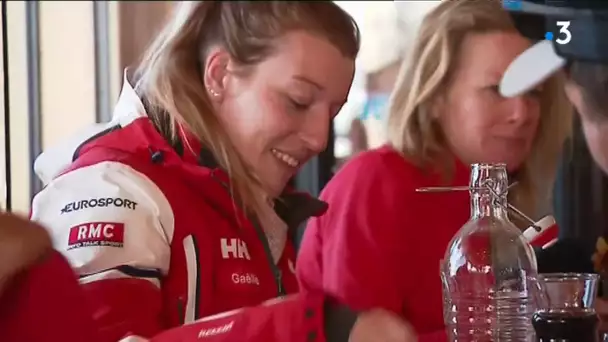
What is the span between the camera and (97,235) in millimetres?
537

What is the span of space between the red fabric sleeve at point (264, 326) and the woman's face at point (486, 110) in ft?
0.51

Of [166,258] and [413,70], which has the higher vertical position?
[413,70]

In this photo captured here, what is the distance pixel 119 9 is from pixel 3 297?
33 centimetres

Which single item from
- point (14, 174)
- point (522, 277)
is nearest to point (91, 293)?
point (14, 174)

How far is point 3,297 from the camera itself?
1.57 feet

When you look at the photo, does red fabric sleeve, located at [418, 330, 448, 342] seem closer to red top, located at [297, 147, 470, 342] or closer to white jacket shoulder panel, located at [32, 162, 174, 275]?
red top, located at [297, 147, 470, 342]

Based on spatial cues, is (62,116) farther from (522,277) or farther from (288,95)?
(522,277)

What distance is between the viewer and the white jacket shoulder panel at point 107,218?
21.0 inches

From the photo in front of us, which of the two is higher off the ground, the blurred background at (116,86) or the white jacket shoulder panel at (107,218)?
the blurred background at (116,86)

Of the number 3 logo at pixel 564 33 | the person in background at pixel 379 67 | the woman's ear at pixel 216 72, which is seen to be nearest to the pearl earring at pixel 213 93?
the woman's ear at pixel 216 72

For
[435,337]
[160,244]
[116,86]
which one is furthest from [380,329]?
[116,86]

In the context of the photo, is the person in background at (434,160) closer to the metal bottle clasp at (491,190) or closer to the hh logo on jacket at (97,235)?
the metal bottle clasp at (491,190)

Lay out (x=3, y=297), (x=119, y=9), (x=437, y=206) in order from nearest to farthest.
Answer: (x=3, y=297) → (x=437, y=206) → (x=119, y=9)

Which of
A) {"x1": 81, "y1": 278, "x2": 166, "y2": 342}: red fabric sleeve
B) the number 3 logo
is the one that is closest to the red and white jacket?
{"x1": 81, "y1": 278, "x2": 166, "y2": 342}: red fabric sleeve
